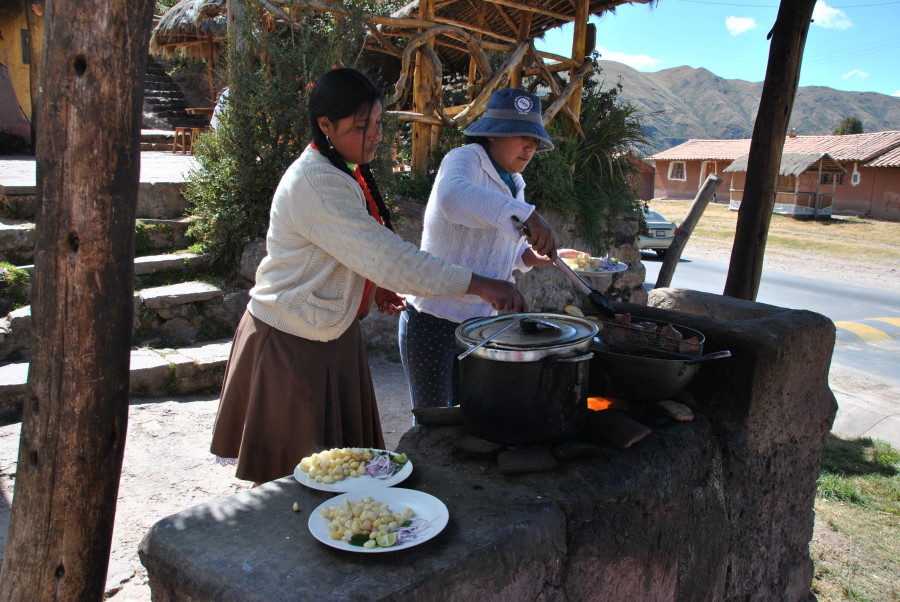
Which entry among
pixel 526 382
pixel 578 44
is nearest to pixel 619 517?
→ pixel 526 382

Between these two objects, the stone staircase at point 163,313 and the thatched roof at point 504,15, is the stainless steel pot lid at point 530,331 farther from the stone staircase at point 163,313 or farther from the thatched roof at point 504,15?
the thatched roof at point 504,15

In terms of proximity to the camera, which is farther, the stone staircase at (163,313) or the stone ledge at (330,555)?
the stone staircase at (163,313)

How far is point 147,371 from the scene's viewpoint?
4.97 m

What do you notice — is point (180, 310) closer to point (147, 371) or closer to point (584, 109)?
point (147, 371)

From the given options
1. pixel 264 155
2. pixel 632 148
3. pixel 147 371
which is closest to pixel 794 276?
pixel 632 148

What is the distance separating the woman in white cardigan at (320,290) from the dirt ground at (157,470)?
1087mm

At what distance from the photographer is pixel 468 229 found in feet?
9.08

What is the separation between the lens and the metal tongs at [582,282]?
2.41 m

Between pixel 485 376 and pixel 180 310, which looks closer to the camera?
pixel 485 376

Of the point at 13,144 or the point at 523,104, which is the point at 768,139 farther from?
the point at 13,144

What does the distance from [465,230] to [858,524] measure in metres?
3.40

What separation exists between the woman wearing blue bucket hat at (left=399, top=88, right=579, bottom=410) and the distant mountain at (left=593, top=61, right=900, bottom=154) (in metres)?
110

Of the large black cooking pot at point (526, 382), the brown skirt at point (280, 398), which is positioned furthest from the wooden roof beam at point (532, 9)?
the large black cooking pot at point (526, 382)

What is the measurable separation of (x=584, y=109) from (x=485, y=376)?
306 inches
